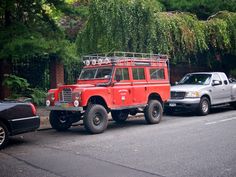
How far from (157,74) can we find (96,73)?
2369 millimetres

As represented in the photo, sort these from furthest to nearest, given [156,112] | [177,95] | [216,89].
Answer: [216,89] → [177,95] → [156,112]

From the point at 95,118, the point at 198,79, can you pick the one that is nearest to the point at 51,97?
the point at 95,118

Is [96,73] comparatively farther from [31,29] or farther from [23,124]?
[23,124]

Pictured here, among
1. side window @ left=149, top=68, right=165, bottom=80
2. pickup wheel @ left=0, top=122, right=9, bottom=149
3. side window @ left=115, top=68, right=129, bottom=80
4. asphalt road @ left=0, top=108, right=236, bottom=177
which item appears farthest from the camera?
side window @ left=149, top=68, right=165, bottom=80

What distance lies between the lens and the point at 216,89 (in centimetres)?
1670

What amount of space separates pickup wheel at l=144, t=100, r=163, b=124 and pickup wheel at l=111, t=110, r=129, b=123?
34.6 inches

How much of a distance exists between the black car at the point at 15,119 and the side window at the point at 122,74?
3.25 meters

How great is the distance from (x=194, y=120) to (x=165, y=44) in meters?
4.62

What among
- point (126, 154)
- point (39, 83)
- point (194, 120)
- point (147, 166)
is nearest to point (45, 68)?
point (39, 83)

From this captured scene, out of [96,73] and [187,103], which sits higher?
[96,73]

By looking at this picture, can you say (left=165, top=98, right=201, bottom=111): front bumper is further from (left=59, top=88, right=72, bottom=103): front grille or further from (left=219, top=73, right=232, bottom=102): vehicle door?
(left=59, top=88, right=72, bottom=103): front grille

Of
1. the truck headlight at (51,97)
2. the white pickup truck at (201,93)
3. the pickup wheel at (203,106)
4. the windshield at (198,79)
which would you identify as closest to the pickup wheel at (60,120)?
the truck headlight at (51,97)

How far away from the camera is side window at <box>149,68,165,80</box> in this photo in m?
13.8

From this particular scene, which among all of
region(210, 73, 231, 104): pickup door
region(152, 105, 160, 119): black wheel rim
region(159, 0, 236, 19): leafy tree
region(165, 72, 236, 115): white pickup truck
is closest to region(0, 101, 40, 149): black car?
region(152, 105, 160, 119): black wheel rim
